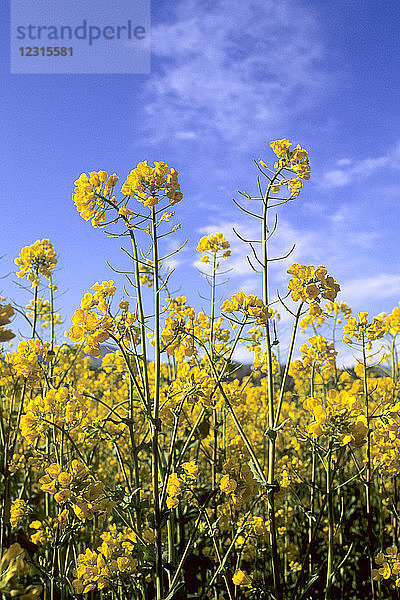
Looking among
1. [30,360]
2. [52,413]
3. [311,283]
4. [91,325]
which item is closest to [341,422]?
[311,283]

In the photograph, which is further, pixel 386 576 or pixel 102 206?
pixel 386 576

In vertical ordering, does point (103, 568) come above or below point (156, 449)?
below

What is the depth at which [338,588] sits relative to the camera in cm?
429

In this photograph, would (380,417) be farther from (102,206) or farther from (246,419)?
(102,206)

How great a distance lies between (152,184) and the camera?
246 cm

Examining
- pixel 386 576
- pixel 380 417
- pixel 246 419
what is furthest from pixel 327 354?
pixel 386 576

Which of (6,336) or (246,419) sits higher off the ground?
(6,336)

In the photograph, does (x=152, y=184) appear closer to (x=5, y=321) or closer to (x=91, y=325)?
(x=91, y=325)

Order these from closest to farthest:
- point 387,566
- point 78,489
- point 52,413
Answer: point 78,489
point 52,413
point 387,566

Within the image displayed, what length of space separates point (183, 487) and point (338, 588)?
258 cm

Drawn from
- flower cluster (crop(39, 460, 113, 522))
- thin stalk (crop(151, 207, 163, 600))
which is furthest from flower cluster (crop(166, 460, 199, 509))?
flower cluster (crop(39, 460, 113, 522))

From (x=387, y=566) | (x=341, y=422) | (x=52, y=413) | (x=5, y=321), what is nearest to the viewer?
(x=5, y=321)

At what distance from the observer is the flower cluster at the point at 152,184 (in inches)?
96.0

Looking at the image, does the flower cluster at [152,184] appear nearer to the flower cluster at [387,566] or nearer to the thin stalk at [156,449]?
the thin stalk at [156,449]
